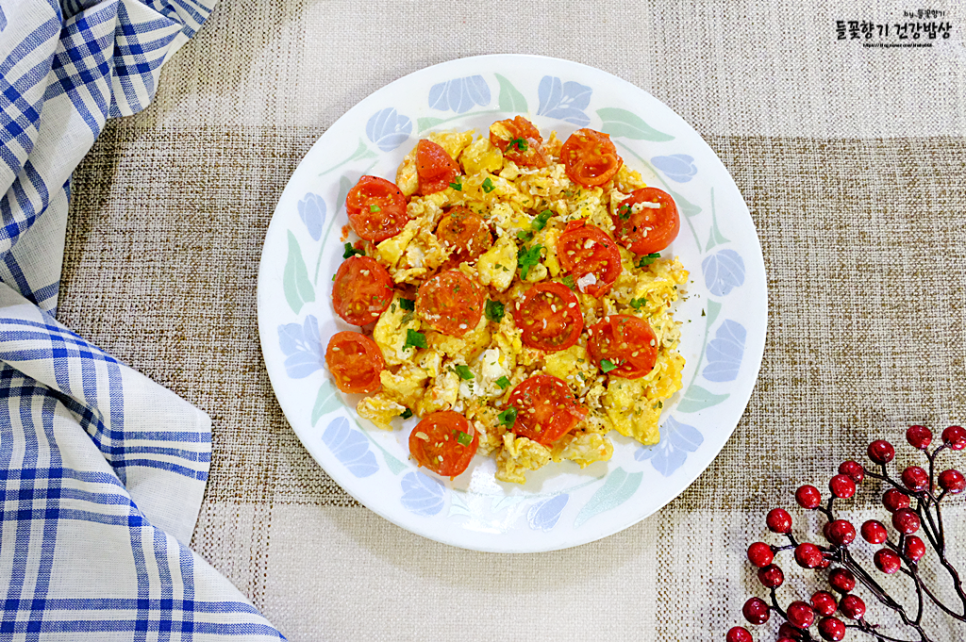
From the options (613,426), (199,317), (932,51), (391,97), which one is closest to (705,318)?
(613,426)

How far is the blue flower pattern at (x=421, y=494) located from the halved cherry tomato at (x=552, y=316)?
1.96 feet

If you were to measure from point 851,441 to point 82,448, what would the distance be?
2.73 metres

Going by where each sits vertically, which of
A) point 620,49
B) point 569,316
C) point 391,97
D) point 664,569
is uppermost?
point 620,49

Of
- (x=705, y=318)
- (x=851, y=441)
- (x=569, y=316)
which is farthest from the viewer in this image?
(x=851, y=441)

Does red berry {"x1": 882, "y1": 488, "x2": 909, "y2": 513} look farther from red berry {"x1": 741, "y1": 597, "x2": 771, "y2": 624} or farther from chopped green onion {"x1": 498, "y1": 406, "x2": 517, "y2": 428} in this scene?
chopped green onion {"x1": 498, "y1": 406, "x2": 517, "y2": 428}

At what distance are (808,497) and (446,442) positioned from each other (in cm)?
124

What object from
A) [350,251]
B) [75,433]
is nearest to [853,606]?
[350,251]

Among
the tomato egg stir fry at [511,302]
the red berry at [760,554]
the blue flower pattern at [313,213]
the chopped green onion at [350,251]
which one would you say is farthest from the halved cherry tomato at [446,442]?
the red berry at [760,554]

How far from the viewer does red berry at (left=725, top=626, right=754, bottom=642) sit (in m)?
2.11

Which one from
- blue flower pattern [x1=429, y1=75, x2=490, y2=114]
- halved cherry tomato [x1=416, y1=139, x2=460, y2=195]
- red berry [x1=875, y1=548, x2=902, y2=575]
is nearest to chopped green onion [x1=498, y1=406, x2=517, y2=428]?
halved cherry tomato [x1=416, y1=139, x2=460, y2=195]

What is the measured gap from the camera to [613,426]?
210cm

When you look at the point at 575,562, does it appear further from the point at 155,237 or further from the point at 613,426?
the point at 155,237

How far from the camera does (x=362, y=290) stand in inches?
80.9

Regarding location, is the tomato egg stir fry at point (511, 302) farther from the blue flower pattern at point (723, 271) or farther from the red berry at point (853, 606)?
the red berry at point (853, 606)
